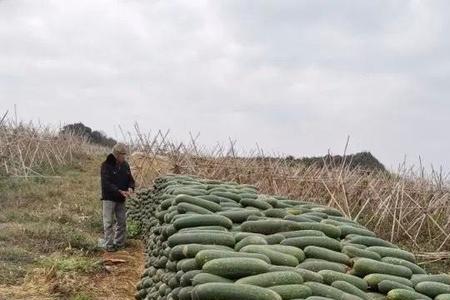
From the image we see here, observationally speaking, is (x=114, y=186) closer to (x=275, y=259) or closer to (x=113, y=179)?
(x=113, y=179)

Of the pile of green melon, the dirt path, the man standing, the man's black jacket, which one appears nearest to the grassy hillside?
the dirt path

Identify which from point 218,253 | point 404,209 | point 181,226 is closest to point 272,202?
point 181,226

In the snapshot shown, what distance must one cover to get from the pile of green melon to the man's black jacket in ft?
17.4

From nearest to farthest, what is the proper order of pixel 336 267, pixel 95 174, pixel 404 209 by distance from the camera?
pixel 336 267 < pixel 404 209 < pixel 95 174

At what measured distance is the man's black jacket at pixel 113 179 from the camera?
12398mm

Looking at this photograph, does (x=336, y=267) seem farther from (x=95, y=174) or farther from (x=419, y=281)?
(x=95, y=174)

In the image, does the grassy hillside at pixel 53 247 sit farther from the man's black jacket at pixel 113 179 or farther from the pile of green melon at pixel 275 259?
the pile of green melon at pixel 275 259

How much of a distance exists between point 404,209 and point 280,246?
857 centimetres

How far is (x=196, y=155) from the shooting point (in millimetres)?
18719

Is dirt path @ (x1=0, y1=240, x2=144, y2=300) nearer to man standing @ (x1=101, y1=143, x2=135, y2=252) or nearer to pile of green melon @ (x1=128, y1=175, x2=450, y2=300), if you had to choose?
man standing @ (x1=101, y1=143, x2=135, y2=252)

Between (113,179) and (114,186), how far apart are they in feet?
0.53

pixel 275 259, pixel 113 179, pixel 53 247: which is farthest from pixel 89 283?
pixel 275 259

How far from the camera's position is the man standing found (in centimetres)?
1239

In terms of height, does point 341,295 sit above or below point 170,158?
below
